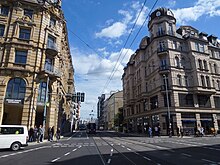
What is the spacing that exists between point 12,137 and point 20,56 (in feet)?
49.8

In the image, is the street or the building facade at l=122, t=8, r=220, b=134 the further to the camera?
the building facade at l=122, t=8, r=220, b=134

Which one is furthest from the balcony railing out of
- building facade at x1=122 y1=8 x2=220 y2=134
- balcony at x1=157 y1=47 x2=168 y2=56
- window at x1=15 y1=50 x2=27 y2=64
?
balcony at x1=157 y1=47 x2=168 y2=56

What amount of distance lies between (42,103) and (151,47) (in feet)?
92.4

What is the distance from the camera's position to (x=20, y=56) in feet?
86.7

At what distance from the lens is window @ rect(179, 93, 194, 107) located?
36.6 metres

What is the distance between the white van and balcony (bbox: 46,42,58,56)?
15.8 metres

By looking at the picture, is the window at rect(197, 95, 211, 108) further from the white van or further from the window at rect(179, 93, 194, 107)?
the white van

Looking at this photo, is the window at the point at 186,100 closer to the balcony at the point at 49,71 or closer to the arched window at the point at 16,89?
the balcony at the point at 49,71

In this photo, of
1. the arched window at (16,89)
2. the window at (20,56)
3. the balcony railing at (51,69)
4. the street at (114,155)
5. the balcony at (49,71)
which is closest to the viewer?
the street at (114,155)

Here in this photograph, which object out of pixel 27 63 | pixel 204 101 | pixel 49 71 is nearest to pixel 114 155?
pixel 49 71

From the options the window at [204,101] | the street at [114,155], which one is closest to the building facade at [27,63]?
the street at [114,155]

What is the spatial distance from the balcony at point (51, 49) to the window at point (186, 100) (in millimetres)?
25174

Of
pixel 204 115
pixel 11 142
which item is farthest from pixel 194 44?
pixel 11 142

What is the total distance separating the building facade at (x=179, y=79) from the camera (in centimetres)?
3622
